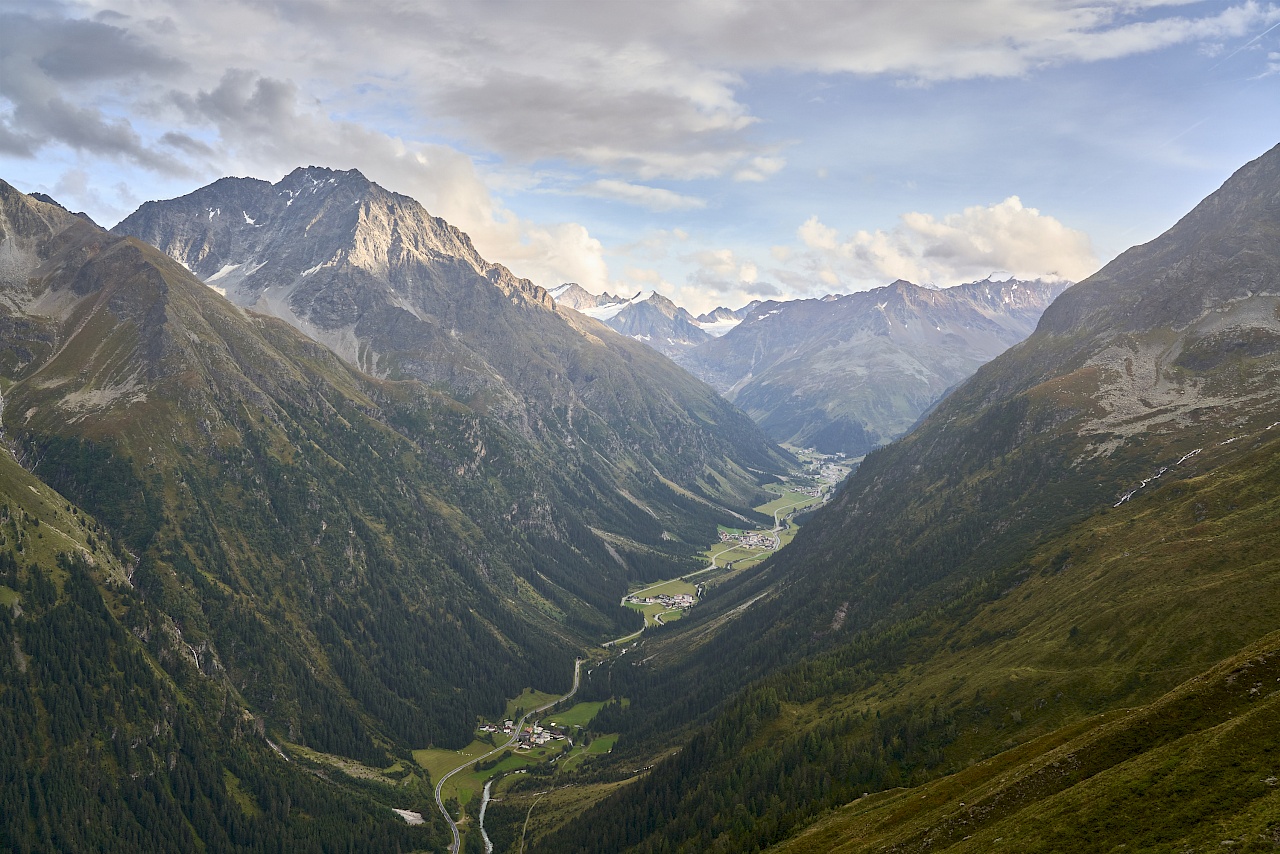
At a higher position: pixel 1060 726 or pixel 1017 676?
pixel 1017 676

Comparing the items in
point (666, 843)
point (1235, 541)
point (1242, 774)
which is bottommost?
point (666, 843)

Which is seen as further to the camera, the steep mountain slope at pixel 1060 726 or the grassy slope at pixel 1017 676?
the grassy slope at pixel 1017 676

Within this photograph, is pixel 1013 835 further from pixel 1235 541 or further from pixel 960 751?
pixel 1235 541

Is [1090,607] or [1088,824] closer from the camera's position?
[1088,824]

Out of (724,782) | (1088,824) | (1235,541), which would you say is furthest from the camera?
(724,782)

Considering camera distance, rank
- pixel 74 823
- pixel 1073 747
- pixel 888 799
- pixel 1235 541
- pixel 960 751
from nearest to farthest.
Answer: pixel 1073 747
pixel 888 799
pixel 960 751
pixel 1235 541
pixel 74 823

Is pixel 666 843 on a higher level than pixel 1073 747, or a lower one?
lower

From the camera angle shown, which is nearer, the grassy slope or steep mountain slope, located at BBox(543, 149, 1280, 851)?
steep mountain slope, located at BBox(543, 149, 1280, 851)

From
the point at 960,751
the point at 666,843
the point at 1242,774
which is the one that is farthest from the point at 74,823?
the point at 1242,774

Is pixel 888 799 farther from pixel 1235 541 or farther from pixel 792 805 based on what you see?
pixel 1235 541

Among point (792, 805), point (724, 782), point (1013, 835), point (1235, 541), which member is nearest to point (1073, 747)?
point (1013, 835)

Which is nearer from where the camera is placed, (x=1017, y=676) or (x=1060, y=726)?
(x=1060, y=726)
